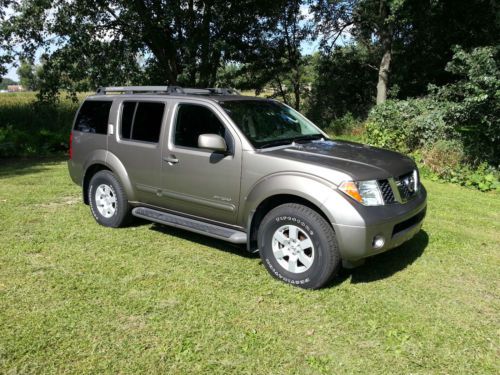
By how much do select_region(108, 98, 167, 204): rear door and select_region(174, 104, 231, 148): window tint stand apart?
0.25m

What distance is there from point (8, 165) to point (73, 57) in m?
5.34

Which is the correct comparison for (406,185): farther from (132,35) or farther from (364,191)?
(132,35)

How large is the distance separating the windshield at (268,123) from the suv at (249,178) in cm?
2

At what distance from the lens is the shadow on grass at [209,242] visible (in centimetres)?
522

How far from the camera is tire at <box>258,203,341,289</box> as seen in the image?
4035 millimetres

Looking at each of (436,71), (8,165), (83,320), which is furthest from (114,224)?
(436,71)

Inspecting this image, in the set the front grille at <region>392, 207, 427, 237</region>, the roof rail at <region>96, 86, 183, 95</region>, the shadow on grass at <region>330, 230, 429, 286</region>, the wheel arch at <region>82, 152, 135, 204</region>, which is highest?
the roof rail at <region>96, 86, 183, 95</region>

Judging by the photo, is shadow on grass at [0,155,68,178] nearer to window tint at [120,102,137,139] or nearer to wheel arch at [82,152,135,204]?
wheel arch at [82,152,135,204]

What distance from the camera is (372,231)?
3.90 m

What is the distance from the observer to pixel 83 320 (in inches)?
145

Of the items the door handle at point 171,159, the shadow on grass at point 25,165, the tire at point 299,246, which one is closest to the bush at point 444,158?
the tire at point 299,246

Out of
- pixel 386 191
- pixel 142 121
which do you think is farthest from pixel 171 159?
pixel 386 191

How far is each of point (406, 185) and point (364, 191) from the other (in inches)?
27.8

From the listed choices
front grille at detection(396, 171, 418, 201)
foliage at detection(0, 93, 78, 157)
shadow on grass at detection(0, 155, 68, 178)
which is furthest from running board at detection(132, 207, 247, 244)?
foliage at detection(0, 93, 78, 157)
